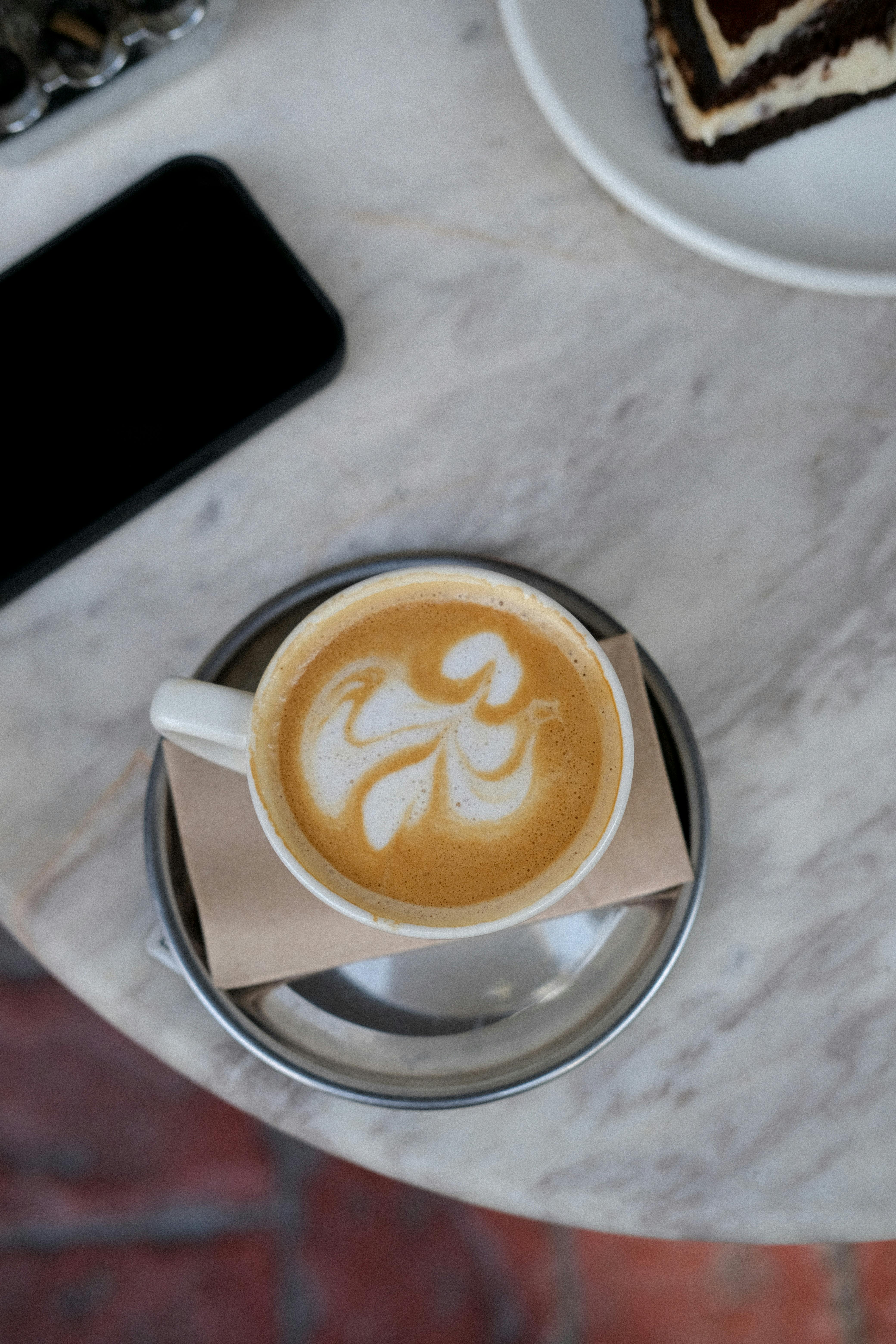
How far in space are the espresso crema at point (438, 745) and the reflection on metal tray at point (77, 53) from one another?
1.37ft

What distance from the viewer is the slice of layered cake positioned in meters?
0.67

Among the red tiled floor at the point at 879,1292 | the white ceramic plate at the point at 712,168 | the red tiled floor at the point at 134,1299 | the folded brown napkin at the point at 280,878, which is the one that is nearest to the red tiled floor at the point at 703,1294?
the red tiled floor at the point at 879,1292

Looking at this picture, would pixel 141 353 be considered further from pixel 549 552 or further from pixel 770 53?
pixel 770 53

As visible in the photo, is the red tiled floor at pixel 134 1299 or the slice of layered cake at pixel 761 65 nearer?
the slice of layered cake at pixel 761 65

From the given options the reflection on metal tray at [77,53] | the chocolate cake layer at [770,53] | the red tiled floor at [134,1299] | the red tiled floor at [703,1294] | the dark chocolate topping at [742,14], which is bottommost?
the red tiled floor at [703,1294]

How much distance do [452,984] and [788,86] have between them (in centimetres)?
63

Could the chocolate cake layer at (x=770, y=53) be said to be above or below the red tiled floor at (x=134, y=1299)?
above

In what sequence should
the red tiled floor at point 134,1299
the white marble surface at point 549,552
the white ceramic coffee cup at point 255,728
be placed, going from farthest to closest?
the red tiled floor at point 134,1299
the white marble surface at point 549,552
the white ceramic coffee cup at point 255,728

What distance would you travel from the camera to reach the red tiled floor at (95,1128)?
3.58 feet

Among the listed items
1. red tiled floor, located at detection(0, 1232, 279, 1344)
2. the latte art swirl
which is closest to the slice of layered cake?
the latte art swirl

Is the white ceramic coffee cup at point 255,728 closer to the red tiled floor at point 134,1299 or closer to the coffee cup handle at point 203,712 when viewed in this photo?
the coffee cup handle at point 203,712

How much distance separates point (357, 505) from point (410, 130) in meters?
0.28

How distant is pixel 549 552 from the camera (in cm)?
70

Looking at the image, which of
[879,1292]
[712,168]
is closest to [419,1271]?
[879,1292]
